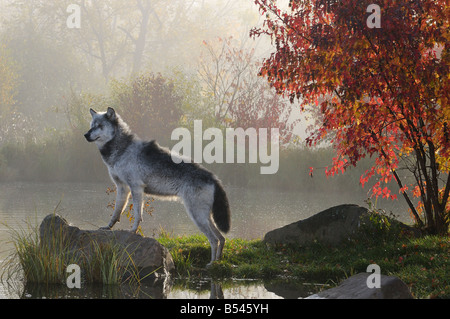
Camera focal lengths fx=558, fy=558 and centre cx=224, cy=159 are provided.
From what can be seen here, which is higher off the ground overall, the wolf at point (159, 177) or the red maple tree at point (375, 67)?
the red maple tree at point (375, 67)

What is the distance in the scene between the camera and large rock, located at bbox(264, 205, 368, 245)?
→ 28.8ft

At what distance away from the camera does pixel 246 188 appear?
69.6ft

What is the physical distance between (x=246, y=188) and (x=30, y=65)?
1052 inches

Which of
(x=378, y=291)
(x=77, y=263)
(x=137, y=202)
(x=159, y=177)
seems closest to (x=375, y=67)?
(x=159, y=177)

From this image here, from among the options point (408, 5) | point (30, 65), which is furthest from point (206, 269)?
point (30, 65)

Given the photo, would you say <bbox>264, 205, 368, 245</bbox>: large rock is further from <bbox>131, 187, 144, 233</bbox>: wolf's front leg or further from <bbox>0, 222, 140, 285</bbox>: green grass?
<bbox>0, 222, 140, 285</bbox>: green grass

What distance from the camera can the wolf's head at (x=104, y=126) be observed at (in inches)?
309

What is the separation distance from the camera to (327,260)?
813cm

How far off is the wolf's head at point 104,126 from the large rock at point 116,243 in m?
1.25

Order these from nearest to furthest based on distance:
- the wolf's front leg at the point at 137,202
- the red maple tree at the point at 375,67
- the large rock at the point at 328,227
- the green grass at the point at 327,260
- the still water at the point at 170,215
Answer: the still water at the point at 170,215 → the green grass at the point at 327,260 → the red maple tree at the point at 375,67 → the wolf's front leg at the point at 137,202 → the large rock at the point at 328,227

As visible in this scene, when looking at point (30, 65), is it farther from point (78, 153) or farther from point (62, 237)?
point (62, 237)

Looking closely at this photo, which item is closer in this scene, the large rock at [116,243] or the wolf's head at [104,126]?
the large rock at [116,243]

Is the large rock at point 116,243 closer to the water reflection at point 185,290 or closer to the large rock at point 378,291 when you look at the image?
the water reflection at point 185,290

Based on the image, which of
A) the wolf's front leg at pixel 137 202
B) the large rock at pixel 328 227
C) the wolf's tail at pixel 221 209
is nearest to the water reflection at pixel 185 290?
the wolf's tail at pixel 221 209
